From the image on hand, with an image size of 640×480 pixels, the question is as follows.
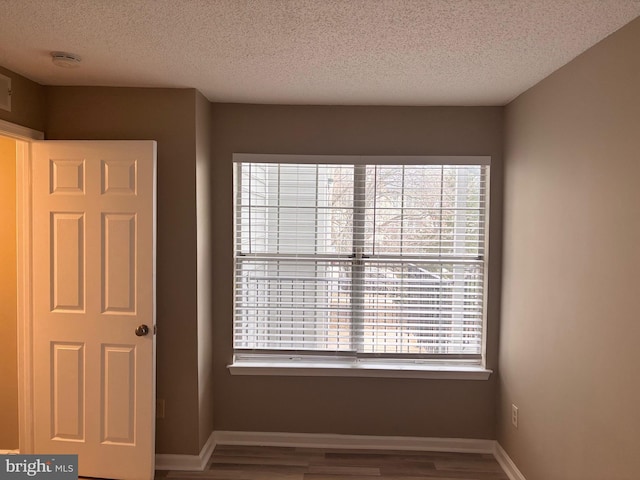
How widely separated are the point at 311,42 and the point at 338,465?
258 centimetres

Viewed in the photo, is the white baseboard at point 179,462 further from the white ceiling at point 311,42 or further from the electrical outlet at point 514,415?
the white ceiling at point 311,42

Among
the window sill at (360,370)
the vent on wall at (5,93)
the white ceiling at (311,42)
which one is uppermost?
the white ceiling at (311,42)

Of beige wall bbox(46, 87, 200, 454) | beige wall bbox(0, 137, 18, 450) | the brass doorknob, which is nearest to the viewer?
the brass doorknob

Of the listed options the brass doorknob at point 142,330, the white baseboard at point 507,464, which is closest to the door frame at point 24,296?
the brass doorknob at point 142,330

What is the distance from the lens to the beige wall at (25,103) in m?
2.45

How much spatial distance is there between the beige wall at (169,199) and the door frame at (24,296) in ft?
0.94

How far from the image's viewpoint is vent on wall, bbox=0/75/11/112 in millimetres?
2365

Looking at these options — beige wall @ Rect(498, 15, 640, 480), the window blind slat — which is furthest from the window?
beige wall @ Rect(498, 15, 640, 480)

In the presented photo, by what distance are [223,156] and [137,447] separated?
1951 mm

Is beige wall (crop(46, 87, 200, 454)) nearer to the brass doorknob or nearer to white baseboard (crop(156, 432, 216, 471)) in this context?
white baseboard (crop(156, 432, 216, 471))

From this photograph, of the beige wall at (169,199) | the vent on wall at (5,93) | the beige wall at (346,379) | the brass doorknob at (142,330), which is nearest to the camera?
the vent on wall at (5,93)

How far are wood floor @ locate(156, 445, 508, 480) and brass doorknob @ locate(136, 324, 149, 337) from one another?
946mm

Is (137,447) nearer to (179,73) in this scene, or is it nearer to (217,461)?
(217,461)

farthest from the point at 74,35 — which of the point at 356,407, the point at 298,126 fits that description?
the point at 356,407
